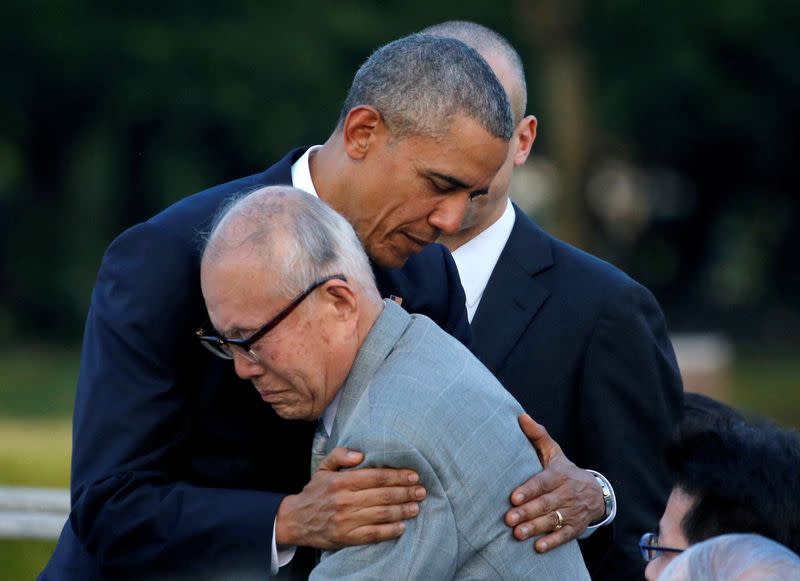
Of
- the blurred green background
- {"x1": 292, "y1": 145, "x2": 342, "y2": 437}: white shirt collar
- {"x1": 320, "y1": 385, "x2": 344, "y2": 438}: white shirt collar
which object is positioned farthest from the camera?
the blurred green background

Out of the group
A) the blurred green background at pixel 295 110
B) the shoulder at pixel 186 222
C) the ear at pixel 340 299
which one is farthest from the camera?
the blurred green background at pixel 295 110

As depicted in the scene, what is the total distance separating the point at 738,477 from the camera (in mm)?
2420

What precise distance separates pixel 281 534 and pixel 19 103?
71.1 ft

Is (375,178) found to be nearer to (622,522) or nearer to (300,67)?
(622,522)

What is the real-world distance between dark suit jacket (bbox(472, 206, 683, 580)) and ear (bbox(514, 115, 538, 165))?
57cm

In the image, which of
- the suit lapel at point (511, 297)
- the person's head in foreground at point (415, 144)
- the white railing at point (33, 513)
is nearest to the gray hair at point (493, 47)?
the suit lapel at point (511, 297)

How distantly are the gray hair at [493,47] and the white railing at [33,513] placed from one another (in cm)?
244

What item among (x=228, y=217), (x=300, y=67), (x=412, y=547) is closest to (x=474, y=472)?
(x=412, y=547)

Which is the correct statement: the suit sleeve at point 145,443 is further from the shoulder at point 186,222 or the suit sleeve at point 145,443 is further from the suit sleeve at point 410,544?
the suit sleeve at point 410,544

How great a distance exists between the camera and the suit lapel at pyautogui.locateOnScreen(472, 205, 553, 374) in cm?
402

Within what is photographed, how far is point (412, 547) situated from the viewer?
2443mm

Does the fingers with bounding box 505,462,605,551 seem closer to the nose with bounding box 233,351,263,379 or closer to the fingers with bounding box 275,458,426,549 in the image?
the fingers with bounding box 275,458,426,549

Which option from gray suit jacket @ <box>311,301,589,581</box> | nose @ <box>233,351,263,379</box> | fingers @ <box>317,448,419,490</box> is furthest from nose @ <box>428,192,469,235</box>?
fingers @ <box>317,448,419,490</box>

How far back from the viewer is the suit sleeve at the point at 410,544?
2428 millimetres
